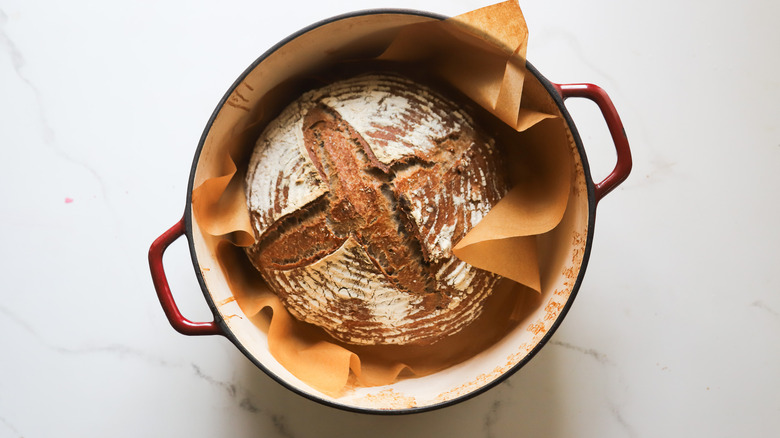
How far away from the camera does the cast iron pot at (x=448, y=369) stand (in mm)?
736

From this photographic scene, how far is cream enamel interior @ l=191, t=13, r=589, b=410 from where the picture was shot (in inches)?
30.5

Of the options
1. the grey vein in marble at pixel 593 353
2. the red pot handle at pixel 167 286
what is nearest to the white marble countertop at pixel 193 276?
the grey vein in marble at pixel 593 353

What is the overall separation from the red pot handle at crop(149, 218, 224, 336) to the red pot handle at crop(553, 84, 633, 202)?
0.53 m

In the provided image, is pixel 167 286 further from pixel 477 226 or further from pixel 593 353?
pixel 593 353

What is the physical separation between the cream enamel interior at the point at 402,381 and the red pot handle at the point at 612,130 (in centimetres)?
3

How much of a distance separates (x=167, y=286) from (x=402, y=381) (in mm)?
385
